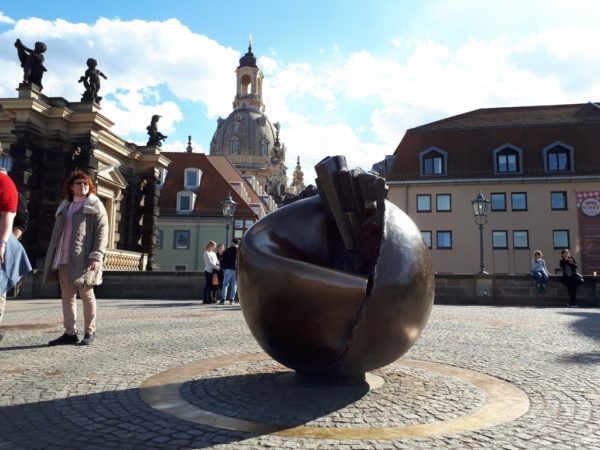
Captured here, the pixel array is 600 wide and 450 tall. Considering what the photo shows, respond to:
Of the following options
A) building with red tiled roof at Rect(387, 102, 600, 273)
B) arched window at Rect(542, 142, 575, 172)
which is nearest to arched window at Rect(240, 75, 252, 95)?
building with red tiled roof at Rect(387, 102, 600, 273)

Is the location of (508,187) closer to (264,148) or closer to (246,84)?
(264,148)

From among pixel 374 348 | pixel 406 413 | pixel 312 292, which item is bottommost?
pixel 406 413

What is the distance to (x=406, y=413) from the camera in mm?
3773

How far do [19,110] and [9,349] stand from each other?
726 inches

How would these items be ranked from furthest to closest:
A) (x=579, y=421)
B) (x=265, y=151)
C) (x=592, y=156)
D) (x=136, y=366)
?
1. (x=265, y=151)
2. (x=592, y=156)
3. (x=136, y=366)
4. (x=579, y=421)

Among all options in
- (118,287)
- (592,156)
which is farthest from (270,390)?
(592,156)

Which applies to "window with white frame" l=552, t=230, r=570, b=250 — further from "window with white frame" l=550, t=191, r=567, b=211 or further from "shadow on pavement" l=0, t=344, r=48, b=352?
"shadow on pavement" l=0, t=344, r=48, b=352

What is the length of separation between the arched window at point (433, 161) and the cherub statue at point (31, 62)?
27.9 m

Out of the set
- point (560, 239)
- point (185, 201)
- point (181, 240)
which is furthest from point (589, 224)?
point (185, 201)

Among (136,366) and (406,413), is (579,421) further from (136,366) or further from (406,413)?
(136,366)

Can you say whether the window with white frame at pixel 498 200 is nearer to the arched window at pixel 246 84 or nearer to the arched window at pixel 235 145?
the arched window at pixel 235 145

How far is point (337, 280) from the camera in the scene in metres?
3.89

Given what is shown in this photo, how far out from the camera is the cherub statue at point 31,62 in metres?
22.3

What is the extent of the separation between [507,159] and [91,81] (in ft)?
99.6
